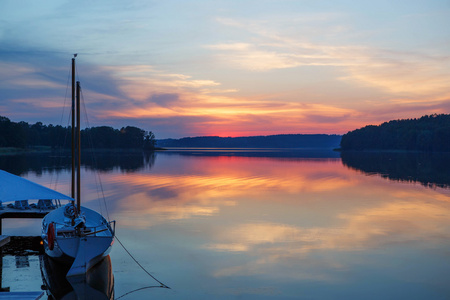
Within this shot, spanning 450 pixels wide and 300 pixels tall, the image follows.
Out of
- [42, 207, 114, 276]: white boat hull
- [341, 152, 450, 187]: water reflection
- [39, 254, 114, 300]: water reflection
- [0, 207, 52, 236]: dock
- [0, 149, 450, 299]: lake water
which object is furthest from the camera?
[341, 152, 450, 187]: water reflection

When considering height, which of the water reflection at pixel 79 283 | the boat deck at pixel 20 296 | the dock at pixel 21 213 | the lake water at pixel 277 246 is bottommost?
the water reflection at pixel 79 283

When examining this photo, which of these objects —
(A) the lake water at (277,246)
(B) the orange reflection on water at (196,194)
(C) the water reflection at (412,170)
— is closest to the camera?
(A) the lake water at (277,246)

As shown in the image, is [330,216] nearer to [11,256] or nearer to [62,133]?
[11,256]

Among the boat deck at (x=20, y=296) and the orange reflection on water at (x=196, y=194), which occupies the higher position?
the boat deck at (x=20, y=296)

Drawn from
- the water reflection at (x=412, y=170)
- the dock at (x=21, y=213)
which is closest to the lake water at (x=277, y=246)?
the dock at (x=21, y=213)

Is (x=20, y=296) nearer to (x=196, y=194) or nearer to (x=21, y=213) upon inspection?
(x=21, y=213)

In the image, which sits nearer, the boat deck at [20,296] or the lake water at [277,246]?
the boat deck at [20,296]

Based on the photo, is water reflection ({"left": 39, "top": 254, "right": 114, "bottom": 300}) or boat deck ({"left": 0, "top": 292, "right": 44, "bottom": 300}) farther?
water reflection ({"left": 39, "top": 254, "right": 114, "bottom": 300})

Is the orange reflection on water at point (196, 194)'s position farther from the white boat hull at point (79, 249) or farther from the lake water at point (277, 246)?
the white boat hull at point (79, 249)

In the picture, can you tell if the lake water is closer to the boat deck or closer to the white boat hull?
the white boat hull

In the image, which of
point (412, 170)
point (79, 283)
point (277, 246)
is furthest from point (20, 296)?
point (412, 170)

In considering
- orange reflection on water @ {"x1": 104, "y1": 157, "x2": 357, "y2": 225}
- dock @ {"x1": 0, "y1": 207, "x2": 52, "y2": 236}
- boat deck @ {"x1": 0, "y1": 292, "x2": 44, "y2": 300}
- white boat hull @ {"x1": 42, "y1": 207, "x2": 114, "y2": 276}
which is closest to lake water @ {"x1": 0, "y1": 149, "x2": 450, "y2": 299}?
orange reflection on water @ {"x1": 104, "y1": 157, "x2": 357, "y2": 225}

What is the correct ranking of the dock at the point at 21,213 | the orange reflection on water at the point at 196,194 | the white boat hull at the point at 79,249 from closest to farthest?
the white boat hull at the point at 79,249 → the dock at the point at 21,213 → the orange reflection on water at the point at 196,194

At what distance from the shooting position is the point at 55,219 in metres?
17.4
